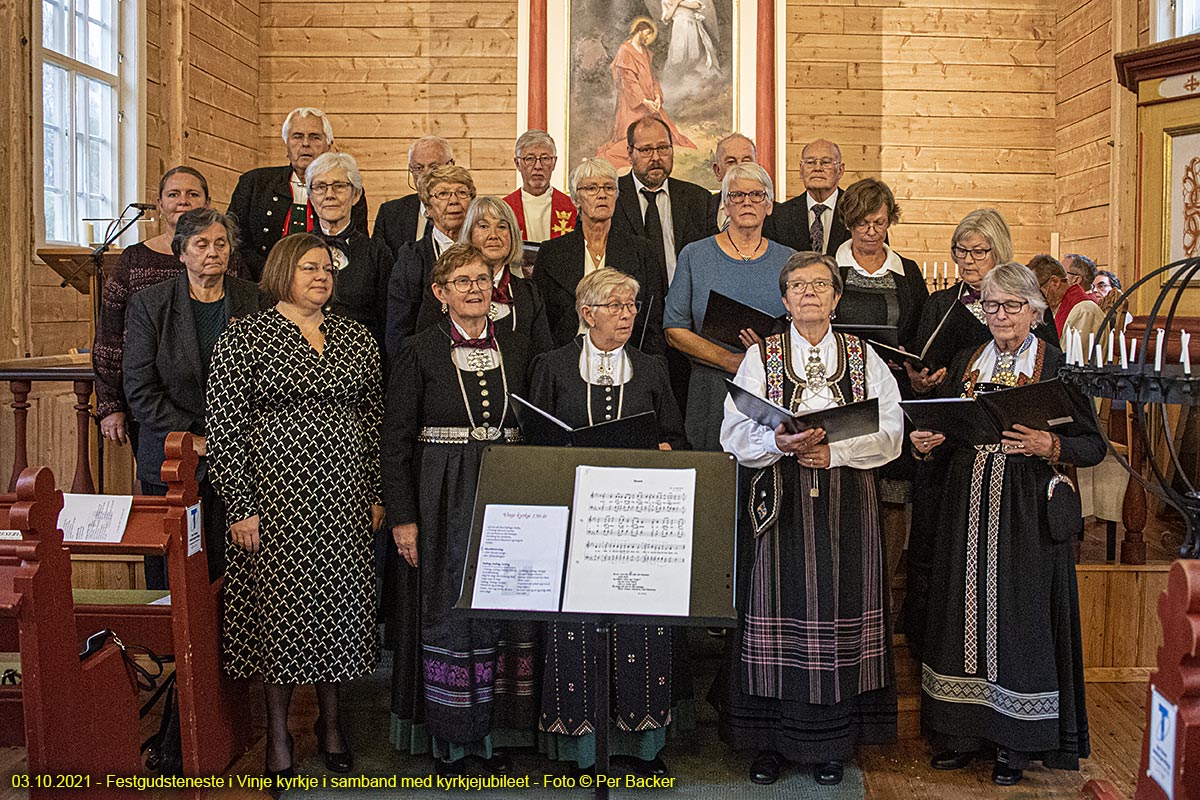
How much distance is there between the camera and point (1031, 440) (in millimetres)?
3066

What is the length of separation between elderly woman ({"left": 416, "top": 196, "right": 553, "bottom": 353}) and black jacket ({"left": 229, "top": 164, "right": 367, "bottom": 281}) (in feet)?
2.97

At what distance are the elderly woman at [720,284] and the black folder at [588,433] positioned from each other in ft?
1.31

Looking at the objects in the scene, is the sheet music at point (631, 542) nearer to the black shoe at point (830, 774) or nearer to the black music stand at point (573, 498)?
the black music stand at point (573, 498)

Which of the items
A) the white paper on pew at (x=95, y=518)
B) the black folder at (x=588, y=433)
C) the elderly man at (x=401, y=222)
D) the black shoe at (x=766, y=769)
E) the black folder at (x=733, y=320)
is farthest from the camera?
the elderly man at (x=401, y=222)

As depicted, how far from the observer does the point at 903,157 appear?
26.8 feet

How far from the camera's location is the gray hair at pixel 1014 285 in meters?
3.12

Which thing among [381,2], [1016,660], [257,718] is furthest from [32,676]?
[381,2]

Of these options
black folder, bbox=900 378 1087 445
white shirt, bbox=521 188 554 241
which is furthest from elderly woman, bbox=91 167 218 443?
black folder, bbox=900 378 1087 445

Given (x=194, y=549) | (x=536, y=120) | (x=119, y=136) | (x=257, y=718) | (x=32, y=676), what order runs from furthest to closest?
(x=536, y=120)
(x=119, y=136)
(x=257, y=718)
(x=194, y=549)
(x=32, y=676)

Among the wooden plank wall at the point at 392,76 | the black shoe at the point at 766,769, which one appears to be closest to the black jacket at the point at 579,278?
the black shoe at the point at 766,769

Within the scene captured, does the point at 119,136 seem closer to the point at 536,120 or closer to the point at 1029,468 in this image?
the point at 536,120

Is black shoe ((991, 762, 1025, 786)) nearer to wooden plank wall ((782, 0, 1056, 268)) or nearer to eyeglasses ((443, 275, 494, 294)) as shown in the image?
eyeglasses ((443, 275, 494, 294))

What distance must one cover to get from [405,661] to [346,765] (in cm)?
34

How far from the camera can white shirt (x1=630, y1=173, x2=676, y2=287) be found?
422 centimetres
